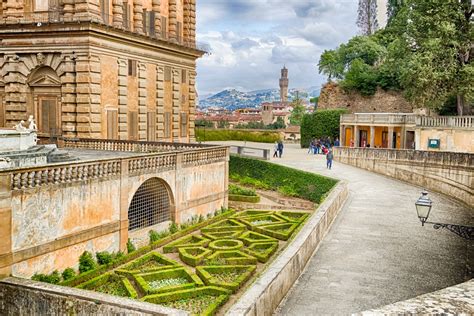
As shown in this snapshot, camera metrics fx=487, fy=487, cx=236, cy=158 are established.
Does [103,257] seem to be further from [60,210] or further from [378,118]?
[378,118]

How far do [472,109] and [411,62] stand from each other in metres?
11.0

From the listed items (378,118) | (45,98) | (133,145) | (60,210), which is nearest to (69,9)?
(45,98)

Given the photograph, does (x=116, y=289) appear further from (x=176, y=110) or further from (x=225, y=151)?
(x=176, y=110)

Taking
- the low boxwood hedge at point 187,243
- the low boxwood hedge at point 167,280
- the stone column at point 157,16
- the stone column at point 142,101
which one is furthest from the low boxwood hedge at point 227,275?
the stone column at point 157,16

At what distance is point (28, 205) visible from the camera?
14.9 meters

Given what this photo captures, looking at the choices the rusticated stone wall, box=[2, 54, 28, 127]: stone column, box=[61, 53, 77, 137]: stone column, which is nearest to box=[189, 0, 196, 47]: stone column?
box=[61, 53, 77, 137]: stone column

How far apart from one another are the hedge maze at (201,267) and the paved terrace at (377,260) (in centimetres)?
273

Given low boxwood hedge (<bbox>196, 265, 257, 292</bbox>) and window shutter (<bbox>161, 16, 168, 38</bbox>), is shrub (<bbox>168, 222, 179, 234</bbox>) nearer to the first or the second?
low boxwood hedge (<bbox>196, 265, 257, 292</bbox>)

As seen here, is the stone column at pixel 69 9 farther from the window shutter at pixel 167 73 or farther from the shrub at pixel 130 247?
the shrub at pixel 130 247

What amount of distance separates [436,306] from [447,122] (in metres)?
35.3

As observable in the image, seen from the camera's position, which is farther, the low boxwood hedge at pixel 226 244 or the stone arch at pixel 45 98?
the stone arch at pixel 45 98

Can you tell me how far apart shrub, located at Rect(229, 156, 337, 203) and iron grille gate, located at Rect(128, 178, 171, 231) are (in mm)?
10704

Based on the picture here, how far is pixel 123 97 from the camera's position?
106 feet

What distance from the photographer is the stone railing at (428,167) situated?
96.6 ft
